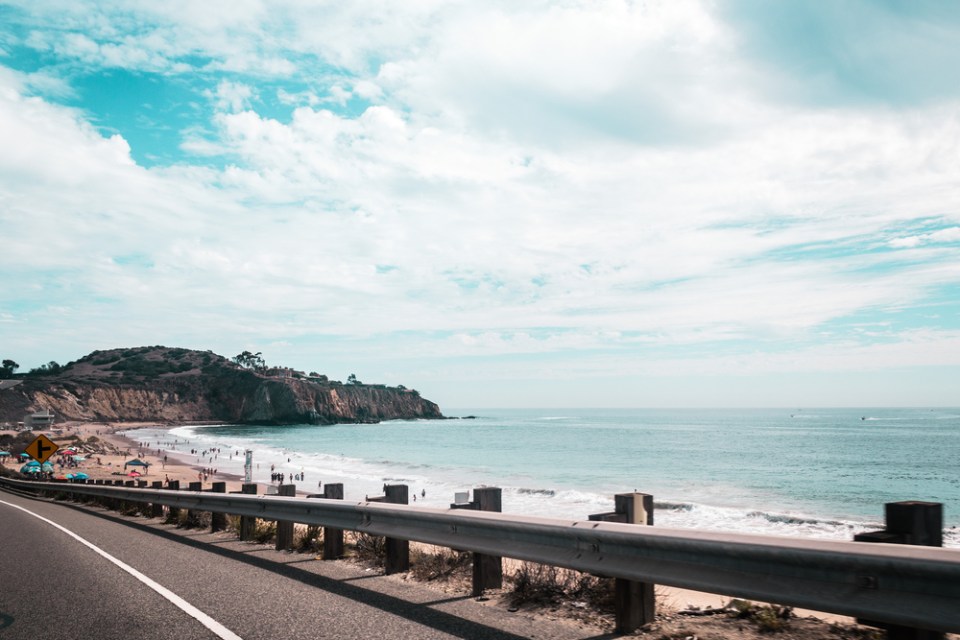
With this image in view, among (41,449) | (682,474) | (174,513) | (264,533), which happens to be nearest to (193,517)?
(174,513)

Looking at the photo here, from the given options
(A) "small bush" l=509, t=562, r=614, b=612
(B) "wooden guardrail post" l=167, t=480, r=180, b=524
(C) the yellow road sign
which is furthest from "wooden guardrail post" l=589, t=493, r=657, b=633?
(C) the yellow road sign

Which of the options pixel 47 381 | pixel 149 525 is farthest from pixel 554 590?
pixel 47 381

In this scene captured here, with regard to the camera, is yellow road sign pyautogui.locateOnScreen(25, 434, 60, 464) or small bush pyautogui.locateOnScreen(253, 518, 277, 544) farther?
yellow road sign pyautogui.locateOnScreen(25, 434, 60, 464)

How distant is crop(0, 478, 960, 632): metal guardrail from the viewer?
334 cm

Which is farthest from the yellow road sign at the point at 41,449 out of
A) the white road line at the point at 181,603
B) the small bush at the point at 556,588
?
the small bush at the point at 556,588

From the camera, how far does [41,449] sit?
88.9ft

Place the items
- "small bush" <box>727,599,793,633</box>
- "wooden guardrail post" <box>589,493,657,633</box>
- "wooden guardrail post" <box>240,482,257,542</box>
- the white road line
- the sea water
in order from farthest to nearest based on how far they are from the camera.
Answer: the sea water, "wooden guardrail post" <box>240,482,257,542</box>, the white road line, "wooden guardrail post" <box>589,493,657,633</box>, "small bush" <box>727,599,793,633</box>

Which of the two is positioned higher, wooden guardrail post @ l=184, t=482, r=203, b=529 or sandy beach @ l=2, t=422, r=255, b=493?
wooden guardrail post @ l=184, t=482, r=203, b=529

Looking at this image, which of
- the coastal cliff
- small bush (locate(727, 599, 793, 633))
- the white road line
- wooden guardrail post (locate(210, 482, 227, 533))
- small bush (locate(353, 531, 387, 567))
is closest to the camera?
small bush (locate(727, 599, 793, 633))

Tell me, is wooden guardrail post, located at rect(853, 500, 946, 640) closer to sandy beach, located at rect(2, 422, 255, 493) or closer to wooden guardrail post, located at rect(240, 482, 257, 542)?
wooden guardrail post, located at rect(240, 482, 257, 542)

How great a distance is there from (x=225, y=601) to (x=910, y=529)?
552cm

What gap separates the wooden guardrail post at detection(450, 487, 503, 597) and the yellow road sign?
25972mm

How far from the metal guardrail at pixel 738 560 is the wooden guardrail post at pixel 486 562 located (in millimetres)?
401

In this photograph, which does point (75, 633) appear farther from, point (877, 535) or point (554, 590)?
point (877, 535)
